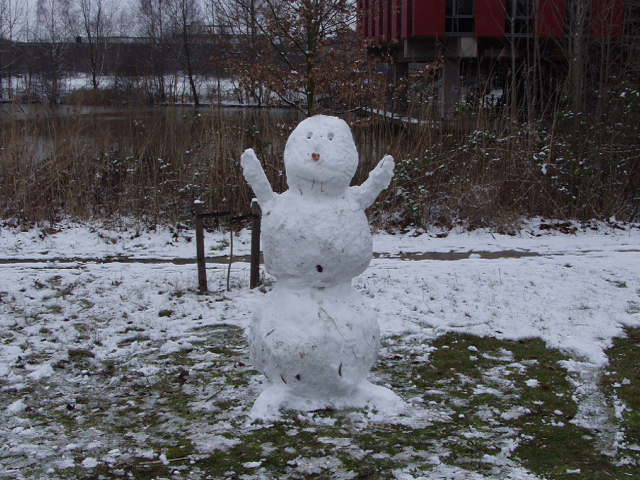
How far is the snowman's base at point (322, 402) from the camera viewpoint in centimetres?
480

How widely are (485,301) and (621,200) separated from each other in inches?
192

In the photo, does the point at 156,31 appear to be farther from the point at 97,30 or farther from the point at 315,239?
the point at 315,239

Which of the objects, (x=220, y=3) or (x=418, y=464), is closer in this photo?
(x=418, y=464)

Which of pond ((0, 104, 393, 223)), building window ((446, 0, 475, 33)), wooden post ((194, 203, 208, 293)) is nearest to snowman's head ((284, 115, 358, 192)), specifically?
wooden post ((194, 203, 208, 293))

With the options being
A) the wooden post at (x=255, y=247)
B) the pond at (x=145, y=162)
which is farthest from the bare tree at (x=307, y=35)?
the wooden post at (x=255, y=247)

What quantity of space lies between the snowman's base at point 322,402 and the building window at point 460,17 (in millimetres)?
16645

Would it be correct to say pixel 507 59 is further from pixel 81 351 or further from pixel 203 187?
pixel 81 351

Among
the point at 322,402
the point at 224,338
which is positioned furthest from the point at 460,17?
the point at 322,402

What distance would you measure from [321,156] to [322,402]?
5.49 ft

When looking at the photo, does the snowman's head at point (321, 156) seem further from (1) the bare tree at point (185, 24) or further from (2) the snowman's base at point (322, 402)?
(1) the bare tree at point (185, 24)

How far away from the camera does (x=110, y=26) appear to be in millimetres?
39031

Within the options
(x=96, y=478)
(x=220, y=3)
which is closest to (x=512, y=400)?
(x=96, y=478)

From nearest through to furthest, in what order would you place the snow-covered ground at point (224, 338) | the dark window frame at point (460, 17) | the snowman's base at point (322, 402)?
the snow-covered ground at point (224, 338) < the snowman's base at point (322, 402) < the dark window frame at point (460, 17)

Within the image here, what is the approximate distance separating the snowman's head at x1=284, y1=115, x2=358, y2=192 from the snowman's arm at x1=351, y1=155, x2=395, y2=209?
0.44 ft
